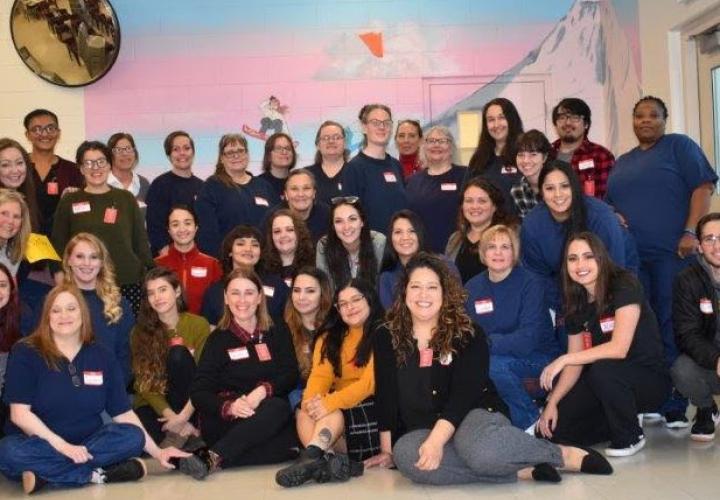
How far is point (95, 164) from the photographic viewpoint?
5.42m

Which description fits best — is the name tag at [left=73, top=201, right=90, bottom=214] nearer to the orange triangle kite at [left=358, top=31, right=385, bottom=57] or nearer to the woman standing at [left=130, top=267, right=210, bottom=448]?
the woman standing at [left=130, top=267, right=210, bottom=448]

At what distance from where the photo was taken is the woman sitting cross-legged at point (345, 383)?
14.1 ft

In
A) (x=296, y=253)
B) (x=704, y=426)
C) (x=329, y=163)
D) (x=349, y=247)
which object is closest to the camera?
(x=704, y=426)

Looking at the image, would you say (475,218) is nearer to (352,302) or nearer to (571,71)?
(352,302)

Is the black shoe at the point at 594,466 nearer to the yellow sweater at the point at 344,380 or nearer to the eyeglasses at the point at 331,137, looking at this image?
the yellow sweater at the point at 344,380

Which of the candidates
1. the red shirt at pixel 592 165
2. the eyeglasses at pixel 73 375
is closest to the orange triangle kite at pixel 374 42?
the red shirt at pixel 592 165

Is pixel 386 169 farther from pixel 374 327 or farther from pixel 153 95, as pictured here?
pixel 153 95

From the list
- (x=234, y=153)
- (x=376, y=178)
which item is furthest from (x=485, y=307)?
(x=234, y=153)

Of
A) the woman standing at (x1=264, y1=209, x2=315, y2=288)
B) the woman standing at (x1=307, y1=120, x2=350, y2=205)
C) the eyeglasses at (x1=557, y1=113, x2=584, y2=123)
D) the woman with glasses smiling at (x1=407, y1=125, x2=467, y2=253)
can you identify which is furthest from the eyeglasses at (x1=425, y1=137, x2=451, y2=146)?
the woman standing at (x1=264, y1=209, x2=315, y2=288)

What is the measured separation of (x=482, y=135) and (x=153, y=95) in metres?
3.16

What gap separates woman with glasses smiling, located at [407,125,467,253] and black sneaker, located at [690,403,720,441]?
177 centimetres

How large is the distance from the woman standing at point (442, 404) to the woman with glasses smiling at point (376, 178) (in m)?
1.52

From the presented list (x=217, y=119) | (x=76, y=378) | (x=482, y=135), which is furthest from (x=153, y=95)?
(x=76, y=378)

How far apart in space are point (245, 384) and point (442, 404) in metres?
1.04
